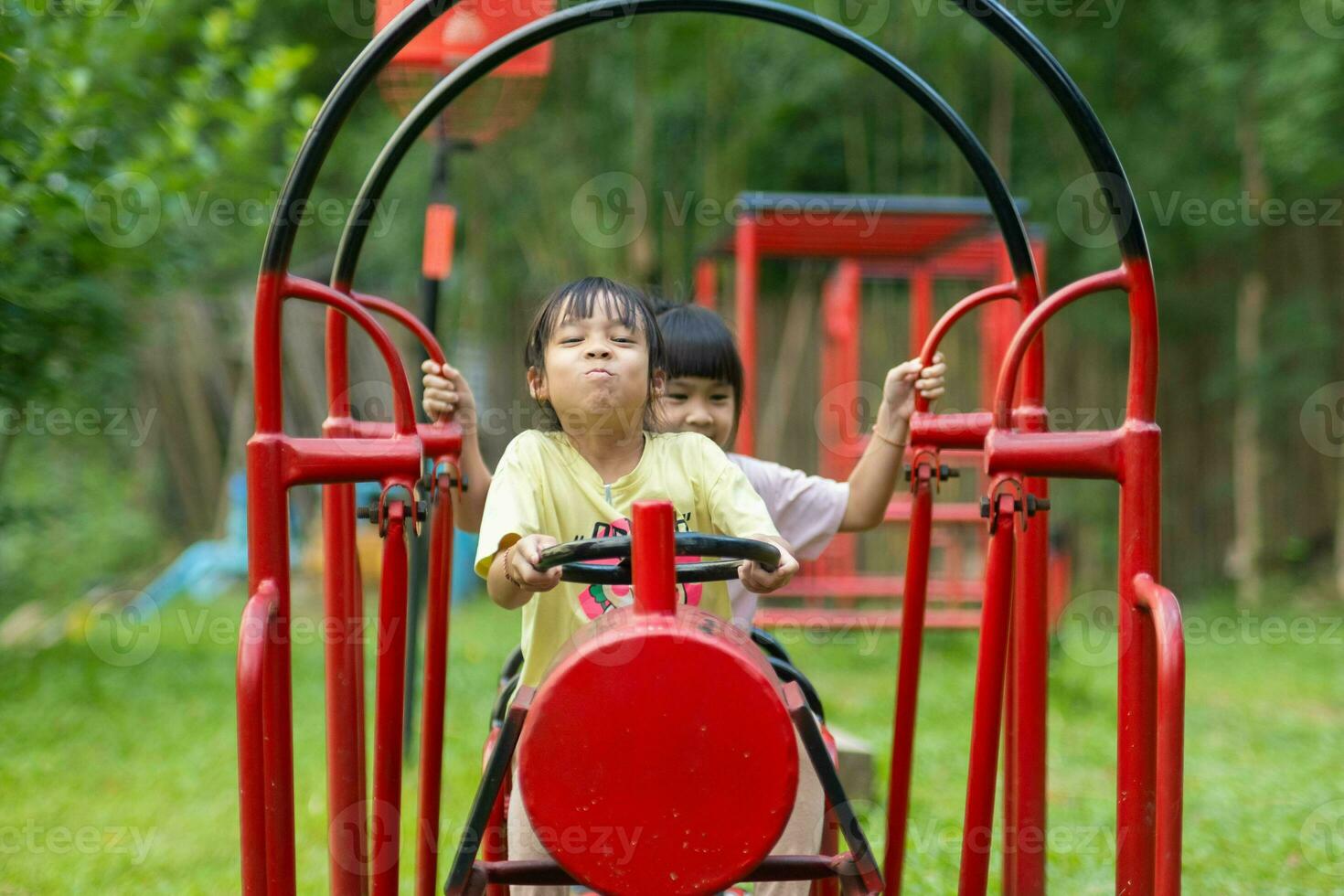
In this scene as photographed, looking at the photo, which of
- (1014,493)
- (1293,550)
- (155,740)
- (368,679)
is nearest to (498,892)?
(1014,493)

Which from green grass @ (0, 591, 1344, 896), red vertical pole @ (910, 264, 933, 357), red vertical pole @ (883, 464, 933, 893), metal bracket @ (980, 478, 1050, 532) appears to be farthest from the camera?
red vertical pole @ (910, 264, 933, 357)

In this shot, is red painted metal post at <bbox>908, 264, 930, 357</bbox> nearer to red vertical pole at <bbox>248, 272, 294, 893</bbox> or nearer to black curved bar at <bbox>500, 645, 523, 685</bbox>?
black curved bar at <bbox>500, 645, 523, 685</bbox>

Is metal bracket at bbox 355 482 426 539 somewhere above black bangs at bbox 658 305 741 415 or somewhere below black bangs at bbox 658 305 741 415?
below

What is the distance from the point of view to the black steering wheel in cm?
155

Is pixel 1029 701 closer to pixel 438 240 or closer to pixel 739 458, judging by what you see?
pixel 739 458

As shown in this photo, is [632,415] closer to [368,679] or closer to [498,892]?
[498,892]

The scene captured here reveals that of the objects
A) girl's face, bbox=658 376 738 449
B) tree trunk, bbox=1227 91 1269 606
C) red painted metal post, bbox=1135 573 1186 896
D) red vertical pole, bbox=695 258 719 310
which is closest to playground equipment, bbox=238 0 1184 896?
red painted metal post, bbox=1135 573 1186 896

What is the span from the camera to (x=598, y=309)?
6.27ft

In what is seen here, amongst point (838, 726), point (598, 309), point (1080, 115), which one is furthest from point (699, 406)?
point (838, 726)

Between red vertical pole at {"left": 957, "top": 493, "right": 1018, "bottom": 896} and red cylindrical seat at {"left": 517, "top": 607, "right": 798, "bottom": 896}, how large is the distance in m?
0.55

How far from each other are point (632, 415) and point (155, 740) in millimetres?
3043

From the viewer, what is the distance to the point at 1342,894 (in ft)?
8.84

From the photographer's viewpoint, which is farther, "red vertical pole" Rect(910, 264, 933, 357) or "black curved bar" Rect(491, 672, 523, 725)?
"red vertical pole" Rect(910, 264, 933, 357)

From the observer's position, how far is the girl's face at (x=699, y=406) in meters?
2.53
